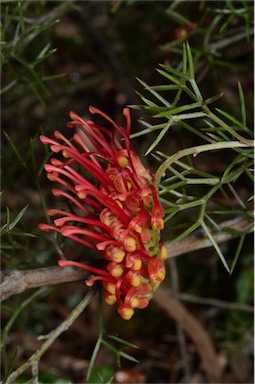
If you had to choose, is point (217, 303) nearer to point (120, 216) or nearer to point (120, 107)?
point (120, 107)

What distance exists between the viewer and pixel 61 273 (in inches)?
28.8

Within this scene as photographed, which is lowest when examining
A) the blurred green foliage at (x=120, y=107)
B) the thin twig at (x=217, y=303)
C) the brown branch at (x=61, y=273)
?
the thin twig at (x=217, y=303)

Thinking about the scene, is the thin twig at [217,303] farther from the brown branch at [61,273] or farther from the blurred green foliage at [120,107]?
the brown branch at [61,273]

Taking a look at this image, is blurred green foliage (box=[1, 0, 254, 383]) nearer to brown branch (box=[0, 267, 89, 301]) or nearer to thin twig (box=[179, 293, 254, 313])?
thin twig (box=[179, 293, 254, 313])

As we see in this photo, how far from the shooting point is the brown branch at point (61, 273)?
0.71m

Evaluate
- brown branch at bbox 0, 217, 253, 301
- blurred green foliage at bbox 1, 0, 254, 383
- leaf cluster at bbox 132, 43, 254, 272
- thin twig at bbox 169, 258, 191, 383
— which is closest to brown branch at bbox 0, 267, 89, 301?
brown branch at bbox 0, 217, 253, 301

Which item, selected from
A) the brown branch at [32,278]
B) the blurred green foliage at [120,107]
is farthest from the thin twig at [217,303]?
the brown branch at [32,278]

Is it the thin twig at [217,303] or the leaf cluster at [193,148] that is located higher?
the leaf cluster at [193,148]

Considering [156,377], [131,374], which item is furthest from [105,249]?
[156,377]

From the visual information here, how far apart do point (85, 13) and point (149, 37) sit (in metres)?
0.20

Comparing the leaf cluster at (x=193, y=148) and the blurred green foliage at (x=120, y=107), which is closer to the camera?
the leaf cluster at (x=193, y=148)

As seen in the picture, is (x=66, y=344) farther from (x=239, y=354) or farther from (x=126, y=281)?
(x=126, y=281)

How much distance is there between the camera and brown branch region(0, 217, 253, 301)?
2.32ft

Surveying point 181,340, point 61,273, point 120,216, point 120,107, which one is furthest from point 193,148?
point 120,107
